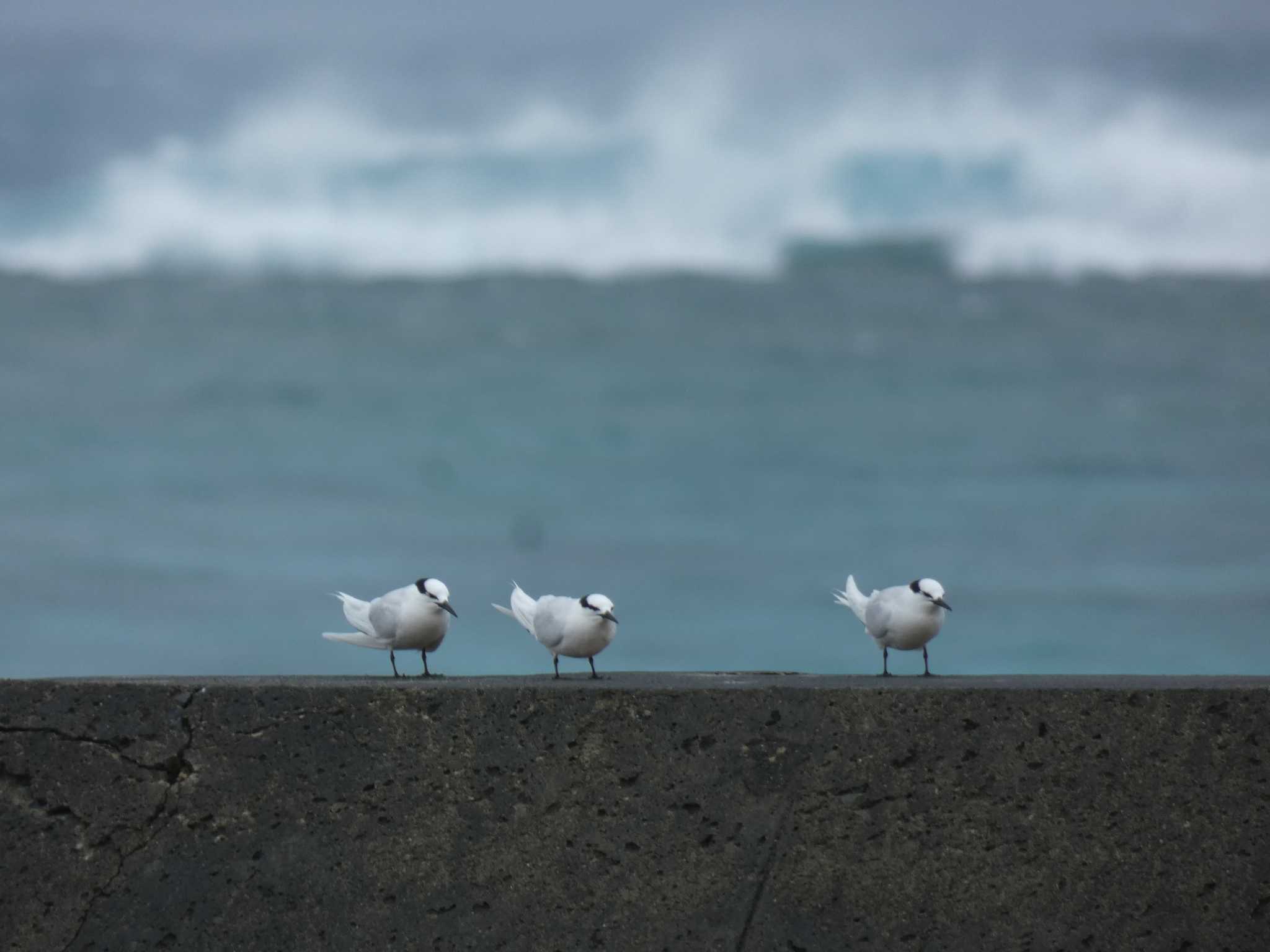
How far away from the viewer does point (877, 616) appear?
5.07 meters

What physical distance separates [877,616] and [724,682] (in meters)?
0.51

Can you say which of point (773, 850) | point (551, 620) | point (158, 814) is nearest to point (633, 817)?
point (773, 850)

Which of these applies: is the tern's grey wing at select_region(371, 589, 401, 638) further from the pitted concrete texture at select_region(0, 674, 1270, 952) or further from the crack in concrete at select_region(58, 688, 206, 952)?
the crack in concrete at select_region(58, 688, 206, 952)

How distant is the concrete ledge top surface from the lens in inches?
190

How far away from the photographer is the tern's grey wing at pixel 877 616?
5.02 meters

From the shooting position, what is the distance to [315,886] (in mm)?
4812

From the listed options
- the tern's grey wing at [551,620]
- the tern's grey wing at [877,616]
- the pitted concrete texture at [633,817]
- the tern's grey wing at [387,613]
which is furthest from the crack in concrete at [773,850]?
the tern's grey wing at [387,613]

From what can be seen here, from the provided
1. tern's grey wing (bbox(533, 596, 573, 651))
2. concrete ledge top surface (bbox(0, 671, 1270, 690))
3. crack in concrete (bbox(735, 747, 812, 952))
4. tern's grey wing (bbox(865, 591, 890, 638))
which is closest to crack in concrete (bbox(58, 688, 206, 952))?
concrete ledge top surface (bbox(0, 671, 1270, 690))

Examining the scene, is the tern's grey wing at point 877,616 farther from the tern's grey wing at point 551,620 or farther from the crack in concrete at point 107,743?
the crack in concrete at point 107,743

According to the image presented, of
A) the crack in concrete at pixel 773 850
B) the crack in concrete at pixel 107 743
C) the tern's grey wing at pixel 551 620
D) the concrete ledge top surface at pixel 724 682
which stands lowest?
the crack in concrete at pixel 773 850

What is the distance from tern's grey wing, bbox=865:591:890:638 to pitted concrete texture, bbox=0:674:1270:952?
283 mm

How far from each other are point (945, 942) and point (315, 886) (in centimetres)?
180

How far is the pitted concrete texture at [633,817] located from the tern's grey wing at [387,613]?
0.22 metres

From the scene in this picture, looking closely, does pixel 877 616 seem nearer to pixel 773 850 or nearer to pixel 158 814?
pixel 773 850
